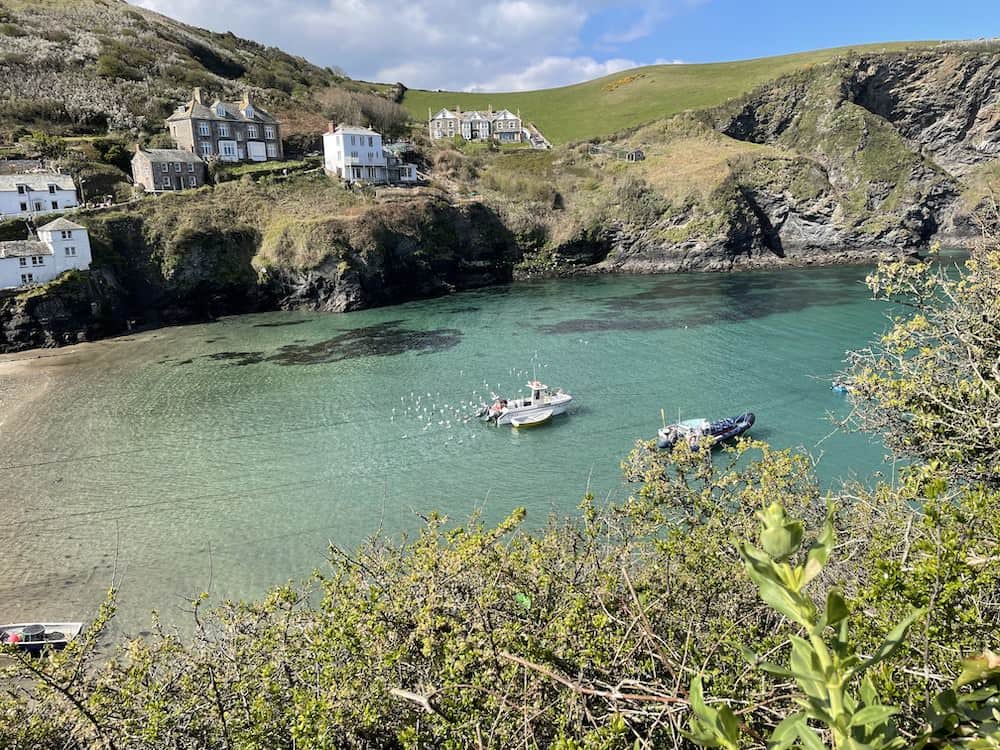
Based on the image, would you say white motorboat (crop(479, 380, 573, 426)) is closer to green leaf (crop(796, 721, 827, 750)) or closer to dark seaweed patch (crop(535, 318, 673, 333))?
dark seaweed patch (crop(535, 318, 673, 333))

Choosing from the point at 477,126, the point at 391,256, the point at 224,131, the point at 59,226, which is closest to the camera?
the point at 59,226

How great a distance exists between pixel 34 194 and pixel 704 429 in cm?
6963

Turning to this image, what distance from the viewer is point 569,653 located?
751cm

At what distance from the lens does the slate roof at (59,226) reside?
2318 inches

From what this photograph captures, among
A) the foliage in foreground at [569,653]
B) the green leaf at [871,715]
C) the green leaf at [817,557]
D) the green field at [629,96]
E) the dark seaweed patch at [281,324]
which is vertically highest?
the green field at [629,96]

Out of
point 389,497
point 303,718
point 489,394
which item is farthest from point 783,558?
point 489,394

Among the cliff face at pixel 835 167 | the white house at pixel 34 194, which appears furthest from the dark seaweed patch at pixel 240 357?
the cliff face at pixel 835 167

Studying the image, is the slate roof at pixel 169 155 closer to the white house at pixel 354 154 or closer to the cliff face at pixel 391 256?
the white house at pixel 354 154

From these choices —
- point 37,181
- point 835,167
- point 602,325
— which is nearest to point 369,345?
point 602,325

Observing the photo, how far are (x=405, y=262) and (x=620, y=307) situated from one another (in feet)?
91.0

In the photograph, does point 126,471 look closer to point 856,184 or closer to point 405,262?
point 405,262

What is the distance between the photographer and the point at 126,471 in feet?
105

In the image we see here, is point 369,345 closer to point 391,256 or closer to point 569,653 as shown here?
point 391,256

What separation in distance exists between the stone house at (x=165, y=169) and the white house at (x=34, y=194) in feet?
32.7
